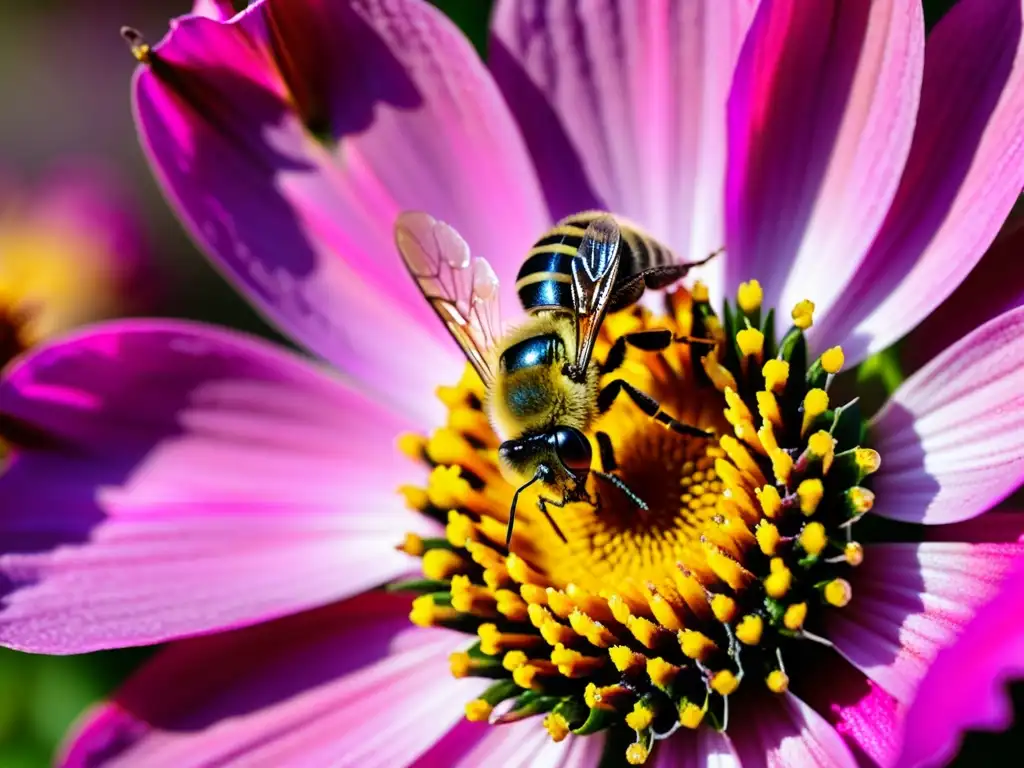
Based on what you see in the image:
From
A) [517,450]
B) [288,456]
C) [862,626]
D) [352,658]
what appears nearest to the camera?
[862,626]

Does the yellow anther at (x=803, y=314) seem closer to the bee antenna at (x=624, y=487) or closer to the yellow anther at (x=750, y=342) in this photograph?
the yellow anther at (x=750, y=342)

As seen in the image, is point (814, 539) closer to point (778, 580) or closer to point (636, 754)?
point (778, 580)

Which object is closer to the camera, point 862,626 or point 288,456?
point 862,626

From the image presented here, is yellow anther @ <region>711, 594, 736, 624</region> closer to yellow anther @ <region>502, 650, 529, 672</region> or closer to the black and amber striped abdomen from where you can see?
yellow anther @ <region>502, 650, 529, 672</region>

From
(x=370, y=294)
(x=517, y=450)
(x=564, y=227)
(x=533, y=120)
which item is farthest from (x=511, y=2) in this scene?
(x=517, y=450)

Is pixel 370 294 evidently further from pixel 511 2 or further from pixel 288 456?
pixel 511 2

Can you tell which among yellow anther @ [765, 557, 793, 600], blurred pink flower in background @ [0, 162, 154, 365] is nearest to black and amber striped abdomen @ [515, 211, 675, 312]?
yellow anther @ [765, 557, 793, 600]
